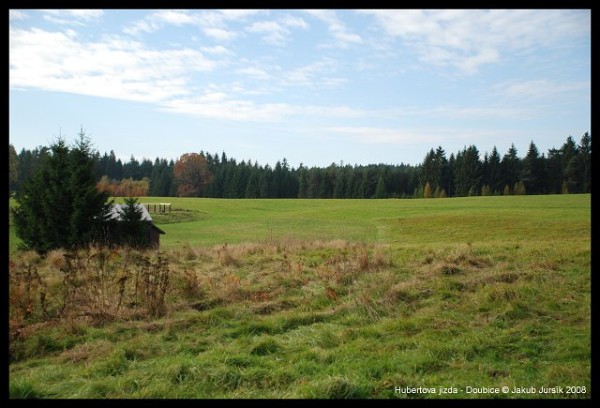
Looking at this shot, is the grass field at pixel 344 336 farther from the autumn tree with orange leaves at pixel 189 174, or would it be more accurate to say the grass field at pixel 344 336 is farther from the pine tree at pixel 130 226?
the autumn tree with orange leaves at pixel 189 174

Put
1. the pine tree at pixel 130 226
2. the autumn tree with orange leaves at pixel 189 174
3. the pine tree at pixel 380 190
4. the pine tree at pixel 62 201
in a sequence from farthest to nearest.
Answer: the pine tree at pixel 380 190 → the autumn tree with orange leaves at pixel 189 174 → the pine tree at pixel 130 226 → the pine tree at pixel 62 201

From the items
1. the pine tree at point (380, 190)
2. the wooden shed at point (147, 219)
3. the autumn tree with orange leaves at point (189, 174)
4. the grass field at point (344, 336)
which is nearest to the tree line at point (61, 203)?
the wooden shed at point (147, 219)

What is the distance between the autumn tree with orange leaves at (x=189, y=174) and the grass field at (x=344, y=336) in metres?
43.6

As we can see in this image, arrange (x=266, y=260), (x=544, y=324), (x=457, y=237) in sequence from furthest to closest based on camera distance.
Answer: (x=457, y=237) → (x=266, y=260) → (x=544, y=324)

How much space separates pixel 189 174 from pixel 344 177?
→ 41972mm

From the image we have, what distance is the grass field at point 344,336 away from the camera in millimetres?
4367

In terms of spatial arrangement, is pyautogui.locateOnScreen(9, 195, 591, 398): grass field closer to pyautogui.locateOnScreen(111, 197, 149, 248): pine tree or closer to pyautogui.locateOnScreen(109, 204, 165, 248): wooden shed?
pyautogui.locateOnScreen(111, 197, 149, 248): pine tree

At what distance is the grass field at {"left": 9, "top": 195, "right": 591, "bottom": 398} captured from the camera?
14.3ft

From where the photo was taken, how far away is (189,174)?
5541cm

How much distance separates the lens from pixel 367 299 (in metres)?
7.33
